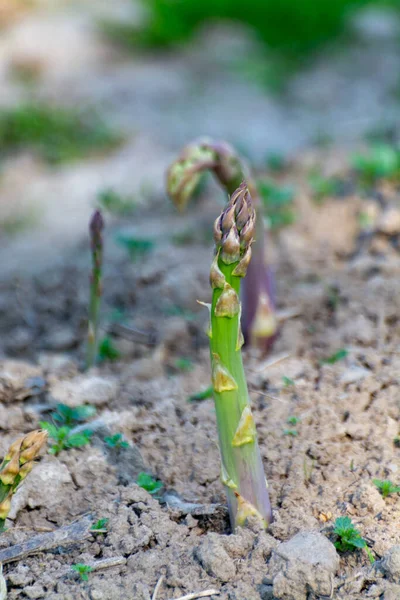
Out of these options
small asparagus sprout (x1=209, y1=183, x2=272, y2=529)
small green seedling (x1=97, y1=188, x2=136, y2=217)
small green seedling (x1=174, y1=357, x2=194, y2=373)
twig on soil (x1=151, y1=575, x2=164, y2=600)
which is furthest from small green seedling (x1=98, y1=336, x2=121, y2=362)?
small green seedling (x1=97, y1=188, x2=136, y2=217)

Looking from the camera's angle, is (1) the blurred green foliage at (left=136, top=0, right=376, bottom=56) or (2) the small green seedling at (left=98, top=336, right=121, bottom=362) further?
(1) the blurred green foliage at (left=136, top=0, right=376, bottom=56)

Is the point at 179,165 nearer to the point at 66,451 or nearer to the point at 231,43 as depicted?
the point at 66,451

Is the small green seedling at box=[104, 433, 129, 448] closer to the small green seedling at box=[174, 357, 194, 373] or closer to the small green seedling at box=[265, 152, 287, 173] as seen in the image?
the small green seedling at box=[174, 357, 194, 373]

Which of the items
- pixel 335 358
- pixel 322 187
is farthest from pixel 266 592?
pixel 322 187

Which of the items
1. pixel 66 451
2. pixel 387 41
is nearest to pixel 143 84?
pixel 387 41

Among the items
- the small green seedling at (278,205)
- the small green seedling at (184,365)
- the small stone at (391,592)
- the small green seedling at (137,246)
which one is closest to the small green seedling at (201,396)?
the small green seedling at (184,365)

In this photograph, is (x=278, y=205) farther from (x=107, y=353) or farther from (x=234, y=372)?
(x=234, y=372)
